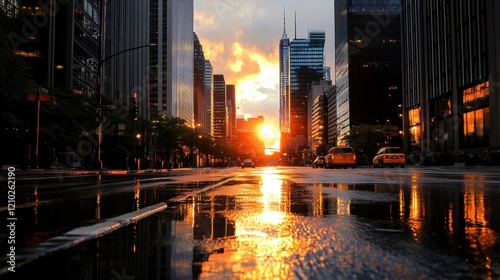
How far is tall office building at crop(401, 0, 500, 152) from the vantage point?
1800 inches

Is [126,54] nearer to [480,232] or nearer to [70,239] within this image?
[70,239]

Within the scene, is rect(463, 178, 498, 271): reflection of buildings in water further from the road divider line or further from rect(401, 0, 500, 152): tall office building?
rect(401, 0, 500, 152): tall office building

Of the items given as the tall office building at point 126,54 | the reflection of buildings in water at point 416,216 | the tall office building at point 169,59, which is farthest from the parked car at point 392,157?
the tall office building at point 169,59

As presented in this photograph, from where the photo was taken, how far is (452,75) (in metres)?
55.7

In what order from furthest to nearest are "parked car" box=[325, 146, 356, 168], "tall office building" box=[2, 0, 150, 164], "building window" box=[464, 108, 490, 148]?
"tall office building" box=[2, 0, 150, 164], "building window" box=[464, 108, 490, 148], "parked car" box=[325, 146, 356, 168]

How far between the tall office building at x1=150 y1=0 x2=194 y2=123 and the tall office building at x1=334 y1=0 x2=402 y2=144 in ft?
178

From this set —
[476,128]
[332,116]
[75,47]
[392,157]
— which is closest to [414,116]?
[476,128]

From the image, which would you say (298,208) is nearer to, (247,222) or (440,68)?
(247,222)

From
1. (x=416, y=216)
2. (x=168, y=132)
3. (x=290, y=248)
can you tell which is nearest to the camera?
(x=290, y=248)

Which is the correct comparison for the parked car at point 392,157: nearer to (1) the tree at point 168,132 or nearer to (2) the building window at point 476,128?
(2) the building window at point 476,128

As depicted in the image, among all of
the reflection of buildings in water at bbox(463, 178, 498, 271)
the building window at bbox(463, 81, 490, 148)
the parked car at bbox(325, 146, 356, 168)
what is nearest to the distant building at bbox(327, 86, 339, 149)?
the building window at bbox(463, 81, 490, 148)

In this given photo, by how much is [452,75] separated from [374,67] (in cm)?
8796

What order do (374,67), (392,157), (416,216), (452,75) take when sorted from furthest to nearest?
(374,67) < (452,75) < (392,157) < (416,216)

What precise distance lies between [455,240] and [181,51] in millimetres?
149546
